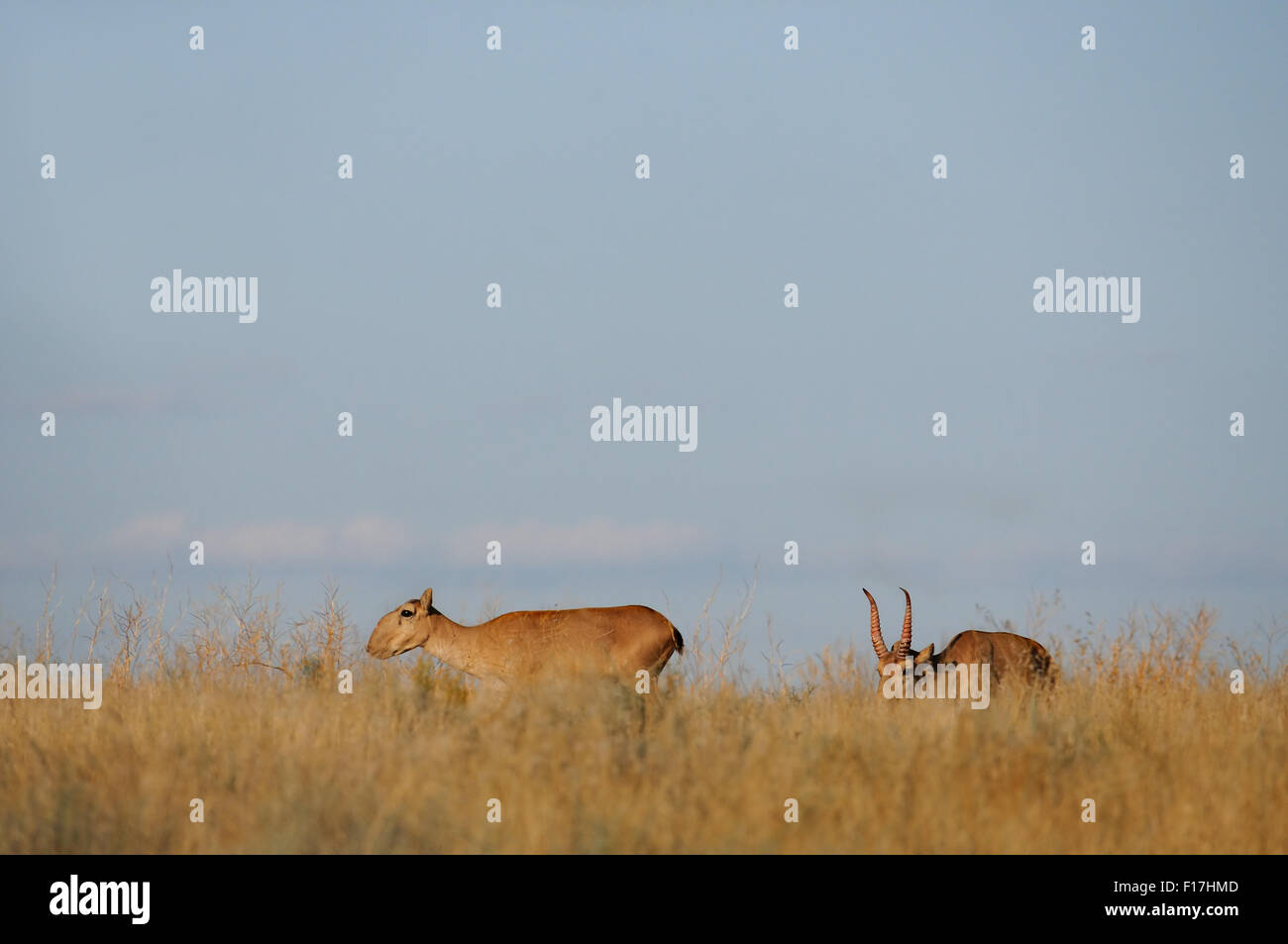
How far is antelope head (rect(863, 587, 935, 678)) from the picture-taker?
17000 millimetres

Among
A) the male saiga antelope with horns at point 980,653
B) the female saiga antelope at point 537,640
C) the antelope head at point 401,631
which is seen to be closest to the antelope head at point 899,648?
the male saiga antelope with horns at point 980,653

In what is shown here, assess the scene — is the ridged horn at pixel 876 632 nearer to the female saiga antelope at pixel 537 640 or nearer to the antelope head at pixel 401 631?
the female saiga antelope at pixel 537 640

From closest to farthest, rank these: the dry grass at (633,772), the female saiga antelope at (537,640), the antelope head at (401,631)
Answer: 1. the dry grass at (633,772)
2. the female saiga antelope at (537,640)
3. the antelope head at (401,631)

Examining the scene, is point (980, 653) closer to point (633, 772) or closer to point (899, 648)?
point (899, 648)

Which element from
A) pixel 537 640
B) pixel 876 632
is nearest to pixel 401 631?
pixel 537 640

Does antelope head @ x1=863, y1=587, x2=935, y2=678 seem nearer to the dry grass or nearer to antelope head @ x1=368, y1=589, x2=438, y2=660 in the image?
the dry grass

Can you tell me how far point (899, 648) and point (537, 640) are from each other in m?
4.61

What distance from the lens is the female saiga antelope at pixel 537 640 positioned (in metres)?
16.5

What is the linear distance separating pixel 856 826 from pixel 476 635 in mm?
8861

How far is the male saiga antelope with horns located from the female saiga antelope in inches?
106

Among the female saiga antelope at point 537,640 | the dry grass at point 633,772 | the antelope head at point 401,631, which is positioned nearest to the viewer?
the dry grass at point 633,772

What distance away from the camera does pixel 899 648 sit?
57.4 ft
